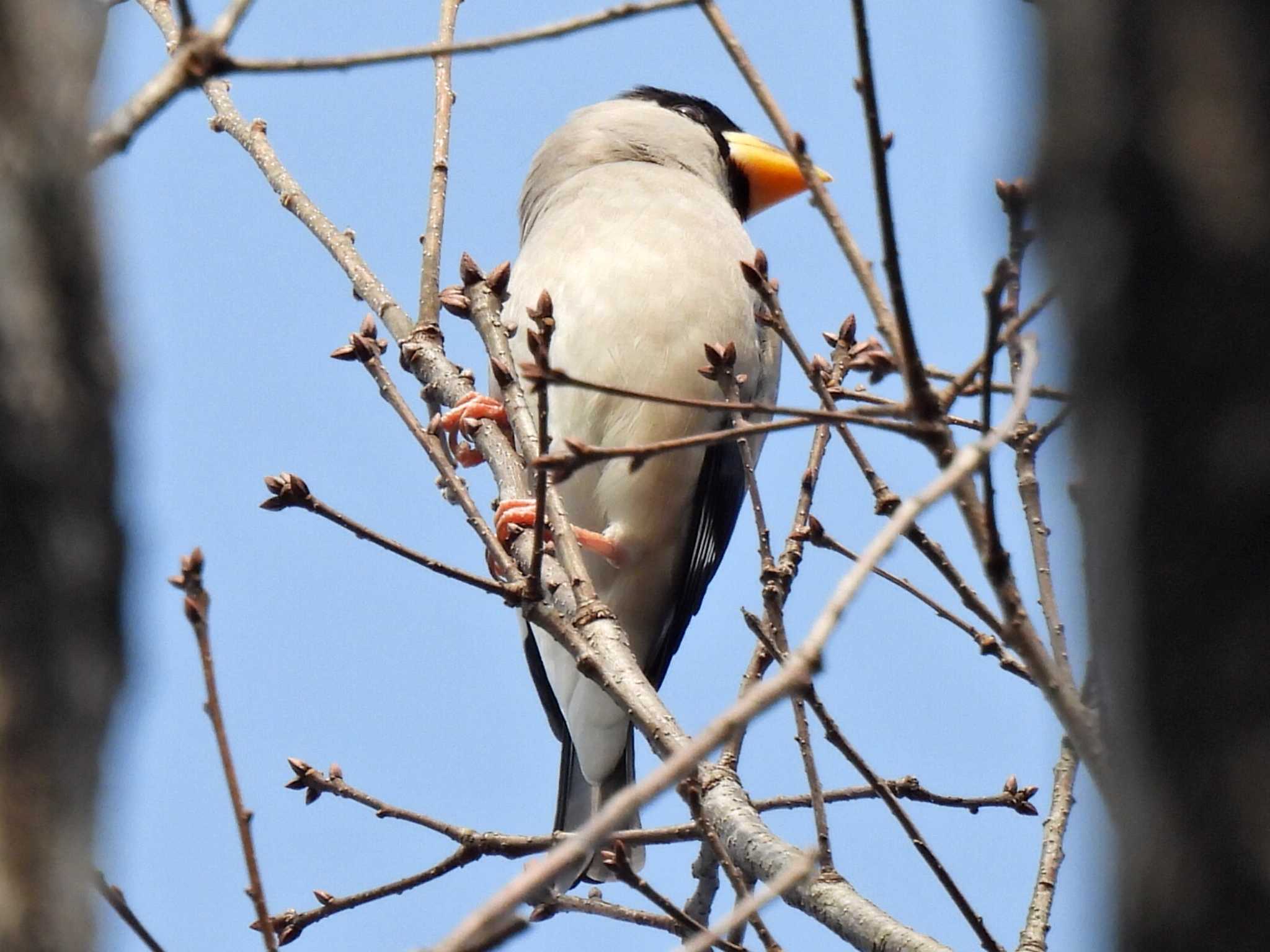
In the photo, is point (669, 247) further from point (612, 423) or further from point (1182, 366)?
point (1182, 366)

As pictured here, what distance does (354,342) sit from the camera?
13.6 ft

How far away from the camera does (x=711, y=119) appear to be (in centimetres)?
762

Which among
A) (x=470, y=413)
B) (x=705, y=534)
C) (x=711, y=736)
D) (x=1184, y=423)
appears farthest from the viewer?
(x=705, y=534)

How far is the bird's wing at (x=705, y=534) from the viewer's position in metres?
6.03

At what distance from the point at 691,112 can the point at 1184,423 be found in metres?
6.70

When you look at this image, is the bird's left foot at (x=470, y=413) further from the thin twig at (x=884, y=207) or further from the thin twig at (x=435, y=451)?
the thin twig at (x=884, y=207)

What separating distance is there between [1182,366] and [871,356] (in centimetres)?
236

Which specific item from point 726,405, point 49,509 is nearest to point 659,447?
point 726,405

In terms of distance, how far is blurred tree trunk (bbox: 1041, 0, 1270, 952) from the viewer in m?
1.03

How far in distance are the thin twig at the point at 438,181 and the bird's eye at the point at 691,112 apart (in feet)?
9.33

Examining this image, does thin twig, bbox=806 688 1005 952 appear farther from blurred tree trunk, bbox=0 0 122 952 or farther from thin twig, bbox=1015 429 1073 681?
blurred tree trunk, bbox=0 0 122 952

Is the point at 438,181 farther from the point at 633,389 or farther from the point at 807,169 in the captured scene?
the point at 807,169

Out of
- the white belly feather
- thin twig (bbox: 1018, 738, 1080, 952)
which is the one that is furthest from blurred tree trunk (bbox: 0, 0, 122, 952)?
the white belly feather

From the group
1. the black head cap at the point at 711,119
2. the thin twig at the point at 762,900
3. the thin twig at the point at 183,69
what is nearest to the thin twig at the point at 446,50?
the thin twig at the point at 183,69
